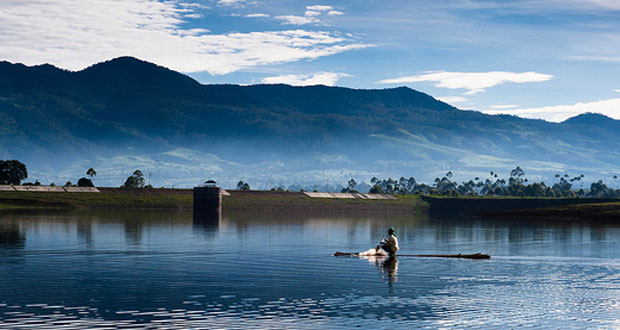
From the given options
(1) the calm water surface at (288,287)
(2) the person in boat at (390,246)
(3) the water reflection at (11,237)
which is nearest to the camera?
(1) the calm water surface at (288,287)

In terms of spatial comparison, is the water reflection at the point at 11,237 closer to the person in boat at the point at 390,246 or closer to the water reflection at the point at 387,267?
the water reflection at the point at 387,267

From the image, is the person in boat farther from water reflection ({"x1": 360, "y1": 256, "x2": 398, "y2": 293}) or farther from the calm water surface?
the calm water surface

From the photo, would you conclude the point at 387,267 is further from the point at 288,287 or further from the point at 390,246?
the point at 288,287

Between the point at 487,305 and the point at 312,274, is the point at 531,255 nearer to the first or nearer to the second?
the point at 312,274

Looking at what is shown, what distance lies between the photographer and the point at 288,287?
53.3 meters

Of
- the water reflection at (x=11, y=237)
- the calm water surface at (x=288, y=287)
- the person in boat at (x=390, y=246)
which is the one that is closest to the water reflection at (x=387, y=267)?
the calm water surface at (x=288, y=287)

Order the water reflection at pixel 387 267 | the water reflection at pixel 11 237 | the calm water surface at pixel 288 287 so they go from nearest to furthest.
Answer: the calm water surface at pixel 288 287
the water reflection at pixel 387 267
the water reflection at pixel 11 237

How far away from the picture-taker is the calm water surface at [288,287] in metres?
41.2

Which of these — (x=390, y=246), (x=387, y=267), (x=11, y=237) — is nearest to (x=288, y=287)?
(x=387, y=267)

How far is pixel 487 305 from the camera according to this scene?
46.8 m

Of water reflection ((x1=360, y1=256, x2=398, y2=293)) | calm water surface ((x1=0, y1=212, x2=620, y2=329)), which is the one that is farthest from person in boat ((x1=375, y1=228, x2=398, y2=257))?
calm water surface ((x1=0, y1=212, x2=620, y2=329))

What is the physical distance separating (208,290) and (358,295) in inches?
383

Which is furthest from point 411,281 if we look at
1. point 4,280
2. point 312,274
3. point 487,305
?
point 4,280

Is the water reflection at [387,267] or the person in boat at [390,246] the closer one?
the water reflection at [387,267]
